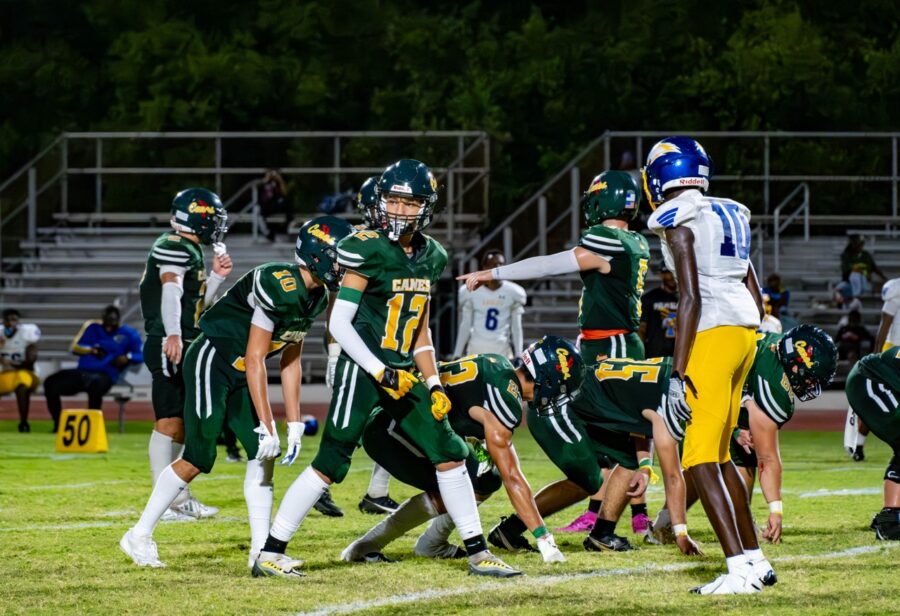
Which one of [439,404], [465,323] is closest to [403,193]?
[439,404]

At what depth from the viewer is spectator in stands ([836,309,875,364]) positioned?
61.7 ft

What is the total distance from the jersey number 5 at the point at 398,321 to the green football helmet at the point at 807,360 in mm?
1877

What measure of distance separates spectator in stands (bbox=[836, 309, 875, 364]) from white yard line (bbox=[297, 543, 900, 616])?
470 inches

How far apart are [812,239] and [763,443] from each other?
13985 millimetres

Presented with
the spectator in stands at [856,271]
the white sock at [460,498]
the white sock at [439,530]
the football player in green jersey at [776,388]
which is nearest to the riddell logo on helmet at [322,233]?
the white sock at [460,498]

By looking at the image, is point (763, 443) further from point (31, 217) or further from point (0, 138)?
point (0, 138)

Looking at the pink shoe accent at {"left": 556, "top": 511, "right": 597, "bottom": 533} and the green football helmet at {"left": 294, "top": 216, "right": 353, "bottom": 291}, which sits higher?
the green football helmet at {"left": 294, "top": 216, "right": 353, "bottom": 291}

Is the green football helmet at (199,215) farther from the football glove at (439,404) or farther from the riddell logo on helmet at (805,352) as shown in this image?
the riddell logo on helmet at (805,352)

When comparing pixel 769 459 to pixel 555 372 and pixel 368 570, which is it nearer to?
pixel 555 372

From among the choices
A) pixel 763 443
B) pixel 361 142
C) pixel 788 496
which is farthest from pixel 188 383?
pixel 361 142

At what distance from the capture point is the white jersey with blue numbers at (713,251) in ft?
19.5

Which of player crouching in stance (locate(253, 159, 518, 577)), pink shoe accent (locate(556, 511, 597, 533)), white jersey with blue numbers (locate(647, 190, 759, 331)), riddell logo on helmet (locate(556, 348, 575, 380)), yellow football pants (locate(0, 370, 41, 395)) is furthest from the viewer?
yellow football pants (locate(0, 370, 41, 395))

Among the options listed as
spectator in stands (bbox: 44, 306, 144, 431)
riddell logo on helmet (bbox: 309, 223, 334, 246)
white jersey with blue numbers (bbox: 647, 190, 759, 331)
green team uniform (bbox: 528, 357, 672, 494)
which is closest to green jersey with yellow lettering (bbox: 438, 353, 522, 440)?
green team uniform (bbox: 528, 357, 672, 494)

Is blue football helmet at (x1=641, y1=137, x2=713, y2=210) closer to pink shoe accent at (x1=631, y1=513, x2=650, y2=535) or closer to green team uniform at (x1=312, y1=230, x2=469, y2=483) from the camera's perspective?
green team uniform at (x1=312, y1=230, x2=469, y2=483)
